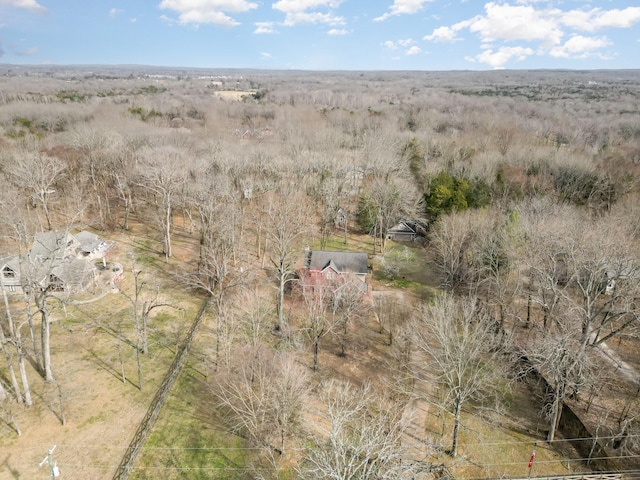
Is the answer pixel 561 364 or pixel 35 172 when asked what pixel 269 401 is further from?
pixel 35 172

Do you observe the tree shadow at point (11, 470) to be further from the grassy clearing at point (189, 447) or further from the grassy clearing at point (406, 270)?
the grassy clearing at point (406, 270)

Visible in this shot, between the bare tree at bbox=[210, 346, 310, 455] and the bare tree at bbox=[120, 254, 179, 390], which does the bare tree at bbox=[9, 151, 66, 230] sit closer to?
the bare tree at bbox=[120, 254, 179, 390]

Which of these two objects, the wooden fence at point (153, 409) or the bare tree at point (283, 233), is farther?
the bare tree at point (283, 233)

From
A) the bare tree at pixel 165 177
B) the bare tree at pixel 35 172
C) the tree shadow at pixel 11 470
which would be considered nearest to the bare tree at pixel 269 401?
the tree shadow at pixel 11 470

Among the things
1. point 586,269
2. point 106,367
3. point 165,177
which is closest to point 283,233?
point 106,367

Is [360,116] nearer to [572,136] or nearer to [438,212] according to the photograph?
[572,136]

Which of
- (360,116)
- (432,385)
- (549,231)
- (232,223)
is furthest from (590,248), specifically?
(360,116)

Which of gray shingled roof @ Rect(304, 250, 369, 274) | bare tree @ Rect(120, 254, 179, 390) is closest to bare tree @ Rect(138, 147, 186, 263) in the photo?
bare tree @ Rect(120, 254, 179, 390)
